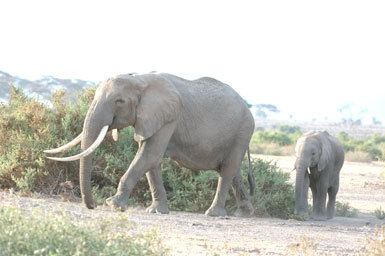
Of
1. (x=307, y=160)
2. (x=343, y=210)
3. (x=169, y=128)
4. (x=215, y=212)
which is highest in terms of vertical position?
(x=169, y=128)

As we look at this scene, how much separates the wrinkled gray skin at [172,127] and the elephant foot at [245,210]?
2 centimetres

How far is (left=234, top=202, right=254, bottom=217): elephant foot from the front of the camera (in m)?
10.5

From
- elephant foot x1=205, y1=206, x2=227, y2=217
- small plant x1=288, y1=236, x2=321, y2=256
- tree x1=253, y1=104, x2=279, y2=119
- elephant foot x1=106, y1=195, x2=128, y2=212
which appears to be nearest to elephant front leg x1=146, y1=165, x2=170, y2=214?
elephant foot x1=205, y1=206, x2=227, y2=217

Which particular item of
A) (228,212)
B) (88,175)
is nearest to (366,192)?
(228,212)

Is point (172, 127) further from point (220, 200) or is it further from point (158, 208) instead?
point (220, 200)

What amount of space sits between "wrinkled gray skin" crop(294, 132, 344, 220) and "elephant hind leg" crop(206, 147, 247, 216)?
1887 millimetres

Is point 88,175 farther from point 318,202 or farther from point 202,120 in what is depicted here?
point 318,202

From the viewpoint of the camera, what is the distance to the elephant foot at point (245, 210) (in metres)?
10.5

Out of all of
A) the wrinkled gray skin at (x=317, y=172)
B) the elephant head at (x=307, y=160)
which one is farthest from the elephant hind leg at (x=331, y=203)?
the elephant head at (x=307, y=160)

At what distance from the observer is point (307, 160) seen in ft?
40.2

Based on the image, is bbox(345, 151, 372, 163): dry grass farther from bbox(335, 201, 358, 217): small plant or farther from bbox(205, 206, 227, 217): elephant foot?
bbox(205, 206, 227, 217): elephant foot

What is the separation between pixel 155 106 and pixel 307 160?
4250 millimetres

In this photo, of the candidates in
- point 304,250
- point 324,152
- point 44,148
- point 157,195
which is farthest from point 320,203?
point 304,250

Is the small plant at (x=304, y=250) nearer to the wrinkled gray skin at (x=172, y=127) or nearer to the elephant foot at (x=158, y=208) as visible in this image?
the wrinkled gray skin at (x=172, y=127)
